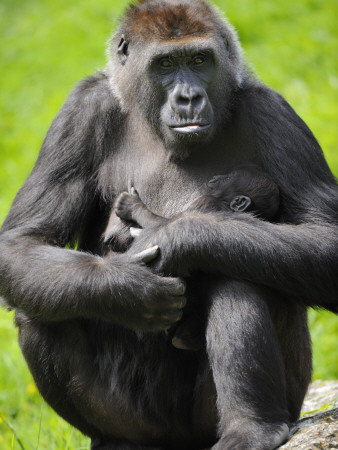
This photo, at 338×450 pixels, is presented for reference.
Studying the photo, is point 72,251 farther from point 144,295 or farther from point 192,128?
point 192,128

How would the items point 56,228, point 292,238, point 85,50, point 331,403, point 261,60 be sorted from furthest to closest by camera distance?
point 85,50, point 261,60, point 331,403, point 56,228, point 292,238

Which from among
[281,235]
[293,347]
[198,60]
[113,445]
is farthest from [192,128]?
[113,445]

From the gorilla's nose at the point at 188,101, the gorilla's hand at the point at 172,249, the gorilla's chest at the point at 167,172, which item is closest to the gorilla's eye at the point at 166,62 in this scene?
the gorilla's nose at the point at 188,101

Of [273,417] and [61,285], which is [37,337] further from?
[273,417]

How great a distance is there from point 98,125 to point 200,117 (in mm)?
714

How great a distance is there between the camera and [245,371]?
3850 mm

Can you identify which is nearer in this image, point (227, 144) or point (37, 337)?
point (37, 337)

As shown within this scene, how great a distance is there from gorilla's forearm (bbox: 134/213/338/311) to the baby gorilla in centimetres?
19

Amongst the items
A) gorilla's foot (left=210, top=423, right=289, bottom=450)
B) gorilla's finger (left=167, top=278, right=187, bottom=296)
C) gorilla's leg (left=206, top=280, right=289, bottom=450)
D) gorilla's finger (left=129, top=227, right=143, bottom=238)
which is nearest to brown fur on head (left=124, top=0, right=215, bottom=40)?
gorilla's finger (left=129, top=227, right=143, bottom=238)

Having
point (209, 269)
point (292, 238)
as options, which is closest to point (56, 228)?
point (209, 269)

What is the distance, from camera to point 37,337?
4328 mm

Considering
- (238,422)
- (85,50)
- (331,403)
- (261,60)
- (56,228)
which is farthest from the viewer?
(85,50)

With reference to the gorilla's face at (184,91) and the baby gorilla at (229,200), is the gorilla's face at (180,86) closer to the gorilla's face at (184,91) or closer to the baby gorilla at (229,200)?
the gorilla's face at (184,91)

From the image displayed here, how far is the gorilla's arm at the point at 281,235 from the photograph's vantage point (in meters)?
4.05
